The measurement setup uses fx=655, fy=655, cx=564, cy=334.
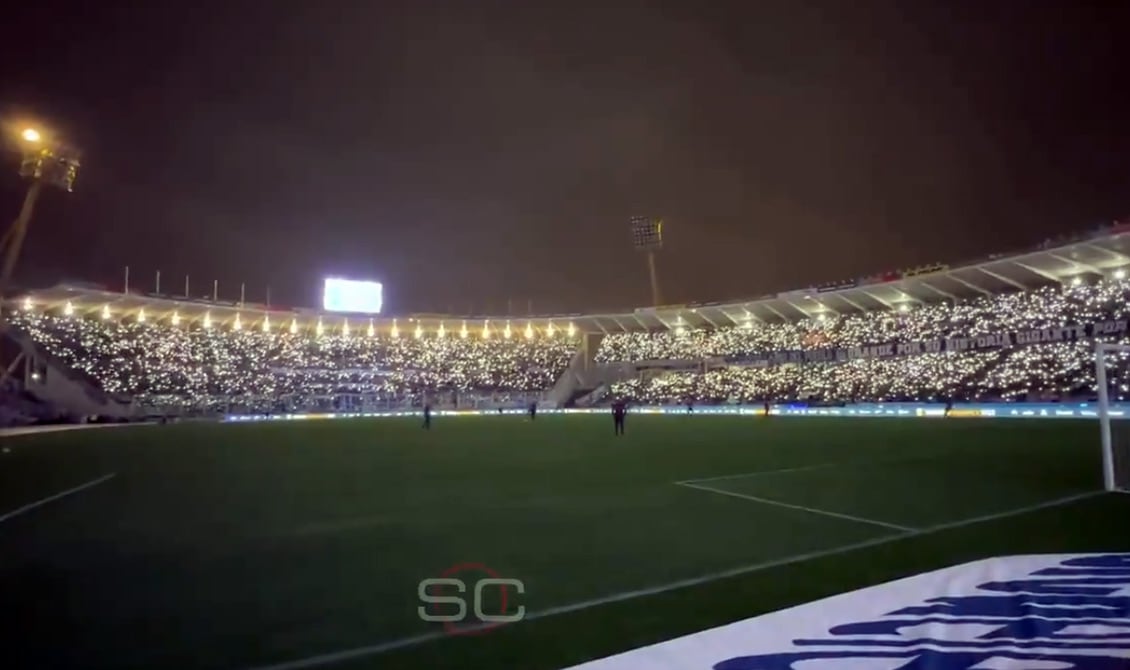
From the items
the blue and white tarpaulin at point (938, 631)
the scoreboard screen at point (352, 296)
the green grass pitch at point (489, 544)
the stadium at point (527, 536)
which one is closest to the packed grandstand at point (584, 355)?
the scoreboard screen at point (352, 296)

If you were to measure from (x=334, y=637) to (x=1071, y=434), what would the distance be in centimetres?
2484

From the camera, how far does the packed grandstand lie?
158 feet

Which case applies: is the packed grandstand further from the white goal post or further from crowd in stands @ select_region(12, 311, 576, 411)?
the white goal post

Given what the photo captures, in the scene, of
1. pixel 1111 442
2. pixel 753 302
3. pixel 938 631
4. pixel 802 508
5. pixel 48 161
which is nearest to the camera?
pixel 938 631

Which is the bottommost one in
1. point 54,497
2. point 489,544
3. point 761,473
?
point 54,497

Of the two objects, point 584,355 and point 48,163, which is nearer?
point 48,163

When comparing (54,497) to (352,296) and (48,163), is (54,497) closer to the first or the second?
(48,163)

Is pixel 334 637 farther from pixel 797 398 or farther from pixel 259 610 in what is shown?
pixel 797 398

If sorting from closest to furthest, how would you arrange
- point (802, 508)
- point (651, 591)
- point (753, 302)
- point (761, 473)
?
point (651, 591), point (802, 508), point (761, 473), point (753, 302)

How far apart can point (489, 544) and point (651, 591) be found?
2672 mm

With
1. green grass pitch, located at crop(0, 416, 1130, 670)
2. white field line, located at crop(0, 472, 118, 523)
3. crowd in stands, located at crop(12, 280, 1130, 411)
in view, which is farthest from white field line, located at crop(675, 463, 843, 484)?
crowd in stands, located at crop(12, 280, 1130, 411)

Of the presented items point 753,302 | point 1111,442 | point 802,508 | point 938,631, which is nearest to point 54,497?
point 802,508

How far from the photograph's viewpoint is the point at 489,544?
7.93 metres

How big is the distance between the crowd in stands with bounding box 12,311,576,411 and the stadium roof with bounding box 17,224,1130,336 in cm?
202
